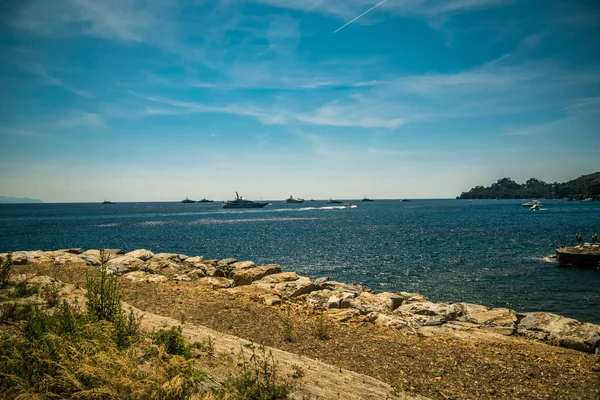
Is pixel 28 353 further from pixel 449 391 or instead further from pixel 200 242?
pixel 200 242

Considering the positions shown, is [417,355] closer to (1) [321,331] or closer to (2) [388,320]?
(1) [321,331]

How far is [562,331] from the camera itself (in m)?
11.3

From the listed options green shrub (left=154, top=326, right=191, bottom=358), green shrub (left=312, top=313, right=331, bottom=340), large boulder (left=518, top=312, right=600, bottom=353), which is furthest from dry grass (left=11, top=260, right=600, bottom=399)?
green shrub (left=154, top=326, right=191, bottom=358)

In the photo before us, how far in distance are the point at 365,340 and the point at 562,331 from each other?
7.47 meters

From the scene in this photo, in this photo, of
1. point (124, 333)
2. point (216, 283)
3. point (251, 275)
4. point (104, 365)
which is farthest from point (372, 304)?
point (104, 365)

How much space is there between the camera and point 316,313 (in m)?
12.7

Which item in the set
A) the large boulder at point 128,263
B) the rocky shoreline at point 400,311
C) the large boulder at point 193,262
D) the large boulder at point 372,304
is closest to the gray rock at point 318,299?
the rocky shoreline at point 400,311

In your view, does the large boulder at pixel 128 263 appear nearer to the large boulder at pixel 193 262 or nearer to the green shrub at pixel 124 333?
the large boulder at pixel 193 262

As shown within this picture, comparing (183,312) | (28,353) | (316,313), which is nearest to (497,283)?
(316,313)

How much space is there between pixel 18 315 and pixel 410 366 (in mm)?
10054

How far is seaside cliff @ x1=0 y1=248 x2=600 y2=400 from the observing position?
7051mm

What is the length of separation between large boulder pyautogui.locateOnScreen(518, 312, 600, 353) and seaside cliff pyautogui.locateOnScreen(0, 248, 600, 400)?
1.3 inches

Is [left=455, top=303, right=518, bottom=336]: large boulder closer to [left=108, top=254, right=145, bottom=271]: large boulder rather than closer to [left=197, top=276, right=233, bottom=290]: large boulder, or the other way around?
[left=197, top=276, right=233, bottom=290]: large boulder

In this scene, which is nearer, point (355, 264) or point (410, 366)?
point (410, 366)
